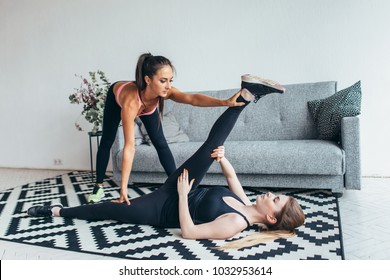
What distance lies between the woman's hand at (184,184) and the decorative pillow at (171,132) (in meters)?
1.40

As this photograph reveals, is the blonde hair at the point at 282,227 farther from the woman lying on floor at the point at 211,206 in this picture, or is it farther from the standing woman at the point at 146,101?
the standing woman at the point at 146,101

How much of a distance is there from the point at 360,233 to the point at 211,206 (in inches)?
31.6

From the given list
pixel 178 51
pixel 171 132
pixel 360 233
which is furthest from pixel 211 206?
pixel 178 51

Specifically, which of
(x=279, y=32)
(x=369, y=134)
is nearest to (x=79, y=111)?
(x=279, y=32)

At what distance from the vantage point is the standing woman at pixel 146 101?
86.3 inches

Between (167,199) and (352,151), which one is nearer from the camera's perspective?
(167,199)

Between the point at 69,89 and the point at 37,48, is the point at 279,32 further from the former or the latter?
the point at 37,48

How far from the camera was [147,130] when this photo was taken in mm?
2676

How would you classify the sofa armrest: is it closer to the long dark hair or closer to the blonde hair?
the blonde hair

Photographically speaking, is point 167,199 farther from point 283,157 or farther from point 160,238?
point 283,157

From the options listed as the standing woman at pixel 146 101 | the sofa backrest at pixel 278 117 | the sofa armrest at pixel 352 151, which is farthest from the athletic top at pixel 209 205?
the sofa backrest at pixel 278 117

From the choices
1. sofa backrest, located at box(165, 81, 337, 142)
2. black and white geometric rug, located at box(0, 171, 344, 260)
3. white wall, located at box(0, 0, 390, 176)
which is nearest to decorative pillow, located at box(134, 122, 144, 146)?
sofa backrest, located at box(165, 81, 337, 142)

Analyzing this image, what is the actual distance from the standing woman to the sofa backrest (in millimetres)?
984
